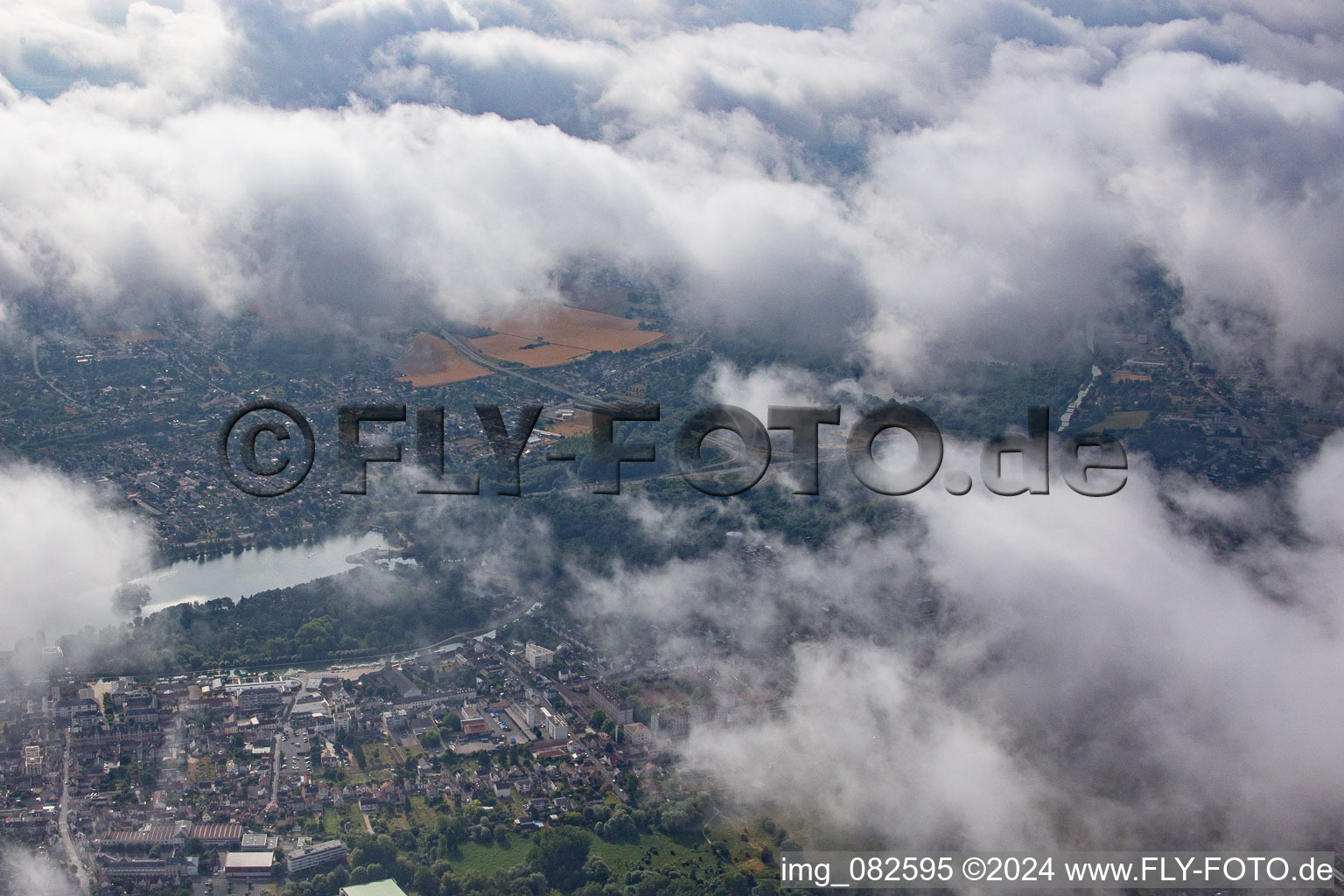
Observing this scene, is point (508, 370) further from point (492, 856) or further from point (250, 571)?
point (492, 856)

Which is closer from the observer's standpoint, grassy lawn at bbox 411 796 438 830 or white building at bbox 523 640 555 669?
grassy lawn at bbox 411 796 438 830

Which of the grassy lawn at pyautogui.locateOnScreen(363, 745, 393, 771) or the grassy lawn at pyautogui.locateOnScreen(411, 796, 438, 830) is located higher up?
the grassy lawn at pyautogui.locateOnScreen(363, 745, 393, 771)

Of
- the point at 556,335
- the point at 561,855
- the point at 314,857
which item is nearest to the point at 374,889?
the point at 314,857

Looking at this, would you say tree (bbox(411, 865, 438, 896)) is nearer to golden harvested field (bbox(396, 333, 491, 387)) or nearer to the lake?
the lake

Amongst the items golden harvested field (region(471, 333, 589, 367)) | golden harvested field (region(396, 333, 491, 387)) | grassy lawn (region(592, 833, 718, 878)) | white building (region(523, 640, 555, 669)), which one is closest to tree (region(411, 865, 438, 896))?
grassy lawn (region(592, 833, 718, 878))

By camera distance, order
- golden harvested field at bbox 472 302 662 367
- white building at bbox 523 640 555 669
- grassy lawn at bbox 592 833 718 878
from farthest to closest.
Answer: golden harvested field at bbox 472 302 662 367, white building at bbox 523 640 555 669, grassy lawn at bbox 592 833 718 878

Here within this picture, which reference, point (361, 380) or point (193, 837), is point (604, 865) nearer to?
point (193, 837)

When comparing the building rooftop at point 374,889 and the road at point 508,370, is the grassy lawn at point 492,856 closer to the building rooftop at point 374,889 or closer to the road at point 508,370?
the building rooftop at point 374,889
